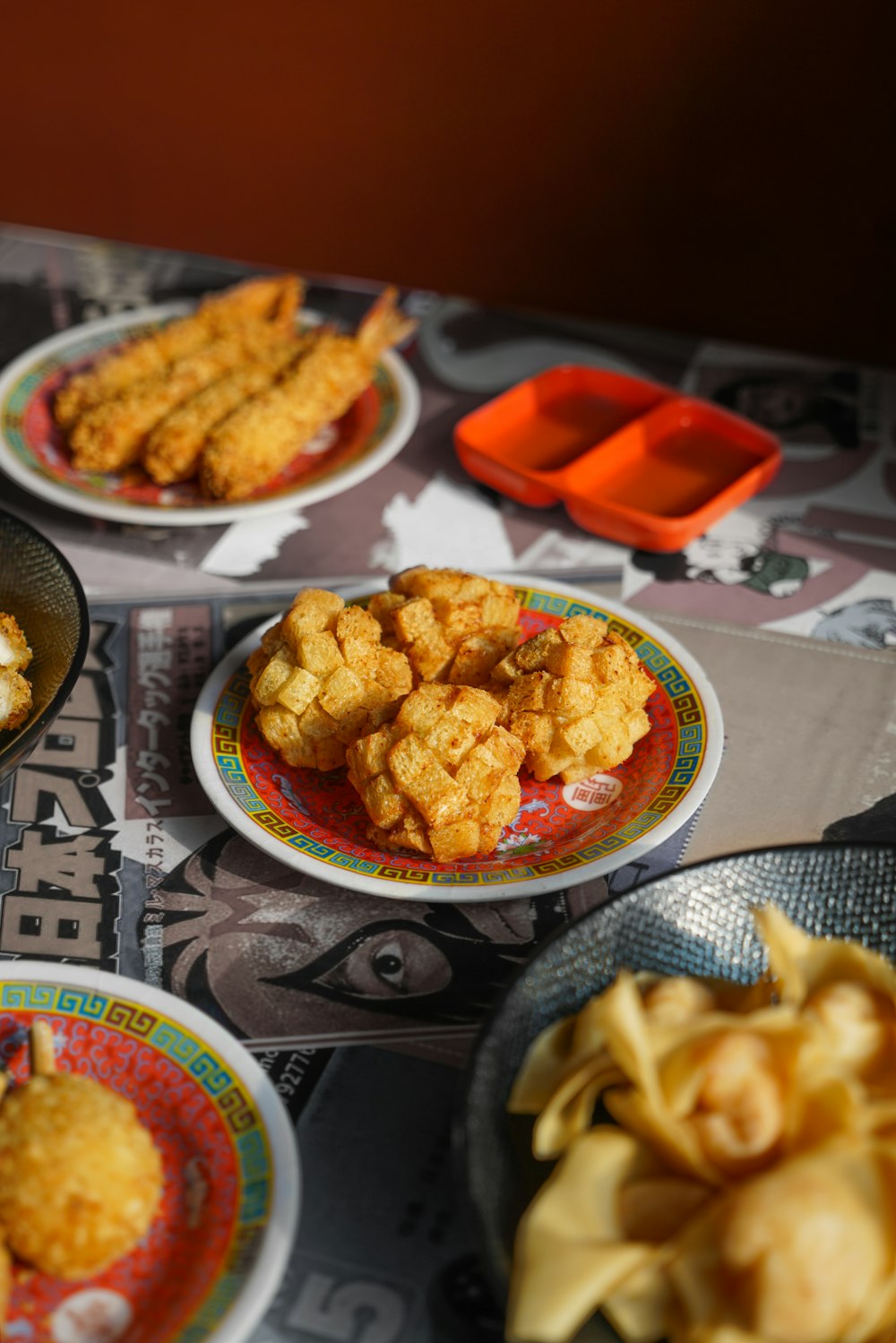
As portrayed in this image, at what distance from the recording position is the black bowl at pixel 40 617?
130cm

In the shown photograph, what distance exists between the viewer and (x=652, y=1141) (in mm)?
904

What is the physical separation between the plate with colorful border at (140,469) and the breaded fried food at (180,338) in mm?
43

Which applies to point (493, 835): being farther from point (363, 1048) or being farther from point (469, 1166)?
point (469, 1166)

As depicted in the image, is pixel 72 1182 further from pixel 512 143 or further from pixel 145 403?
pixel 512 143

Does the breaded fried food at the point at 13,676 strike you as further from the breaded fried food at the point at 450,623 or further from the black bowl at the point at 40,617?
the breaded fried food at the point at 450,623

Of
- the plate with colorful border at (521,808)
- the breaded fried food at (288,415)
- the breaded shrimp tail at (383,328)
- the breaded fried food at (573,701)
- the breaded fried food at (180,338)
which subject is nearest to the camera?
the plate with colorful border at (521,808)

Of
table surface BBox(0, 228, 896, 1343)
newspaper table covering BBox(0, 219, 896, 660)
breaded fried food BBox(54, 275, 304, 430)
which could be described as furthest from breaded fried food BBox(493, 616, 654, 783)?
breaded fried food BBox(54, 275, 304, 430)

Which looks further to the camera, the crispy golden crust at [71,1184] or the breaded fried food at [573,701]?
the breaded fried food at [573,701]

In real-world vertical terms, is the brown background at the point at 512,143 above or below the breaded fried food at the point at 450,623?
above

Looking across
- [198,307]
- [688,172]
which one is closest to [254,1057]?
[198,307]

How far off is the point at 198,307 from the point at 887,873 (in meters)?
1.79

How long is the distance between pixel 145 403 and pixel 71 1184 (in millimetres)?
1420

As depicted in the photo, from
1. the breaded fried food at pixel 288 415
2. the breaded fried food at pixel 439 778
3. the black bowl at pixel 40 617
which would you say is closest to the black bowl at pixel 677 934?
the breaded fried food at pixel 439 778

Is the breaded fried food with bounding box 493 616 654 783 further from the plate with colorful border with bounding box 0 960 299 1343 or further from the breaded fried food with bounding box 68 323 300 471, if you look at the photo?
the breaded fried food with bounding box 68 323 300 471
